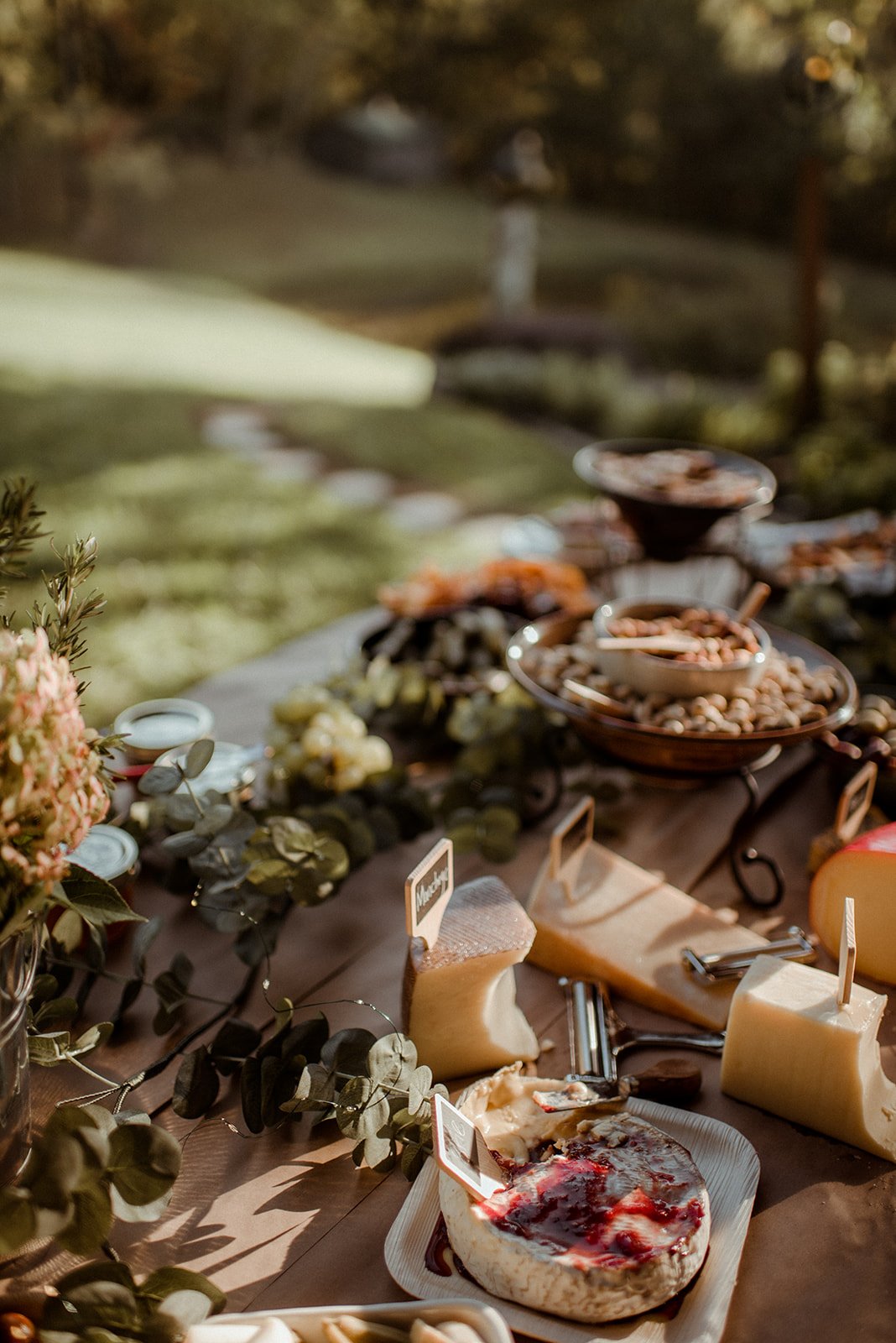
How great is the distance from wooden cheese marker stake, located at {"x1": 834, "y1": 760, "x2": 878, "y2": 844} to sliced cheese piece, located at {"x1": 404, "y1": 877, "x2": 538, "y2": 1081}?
567 mm

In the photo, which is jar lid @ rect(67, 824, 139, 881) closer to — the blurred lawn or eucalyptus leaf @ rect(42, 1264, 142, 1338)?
eucalyptus leaf @ rect(42, 1264, 142, 1338)

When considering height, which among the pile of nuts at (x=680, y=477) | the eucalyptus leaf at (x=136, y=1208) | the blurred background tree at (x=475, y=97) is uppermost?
the blurred background tree at (x=475, y=97)

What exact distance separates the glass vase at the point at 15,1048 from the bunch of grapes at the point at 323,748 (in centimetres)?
72

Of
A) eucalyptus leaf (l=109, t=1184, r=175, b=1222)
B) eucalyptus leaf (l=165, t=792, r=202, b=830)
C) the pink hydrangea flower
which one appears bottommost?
eucalyptus leaf (l=109, t=1184, r=175, b=1222)

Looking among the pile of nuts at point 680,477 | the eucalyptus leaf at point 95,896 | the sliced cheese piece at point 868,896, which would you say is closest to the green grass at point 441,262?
the pile of nuts at point 680,477

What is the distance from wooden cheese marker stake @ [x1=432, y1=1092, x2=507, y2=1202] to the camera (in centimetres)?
93

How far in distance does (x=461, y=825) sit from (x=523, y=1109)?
555 millimetres

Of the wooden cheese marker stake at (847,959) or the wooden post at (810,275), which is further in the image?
the wooden post at (810,275)

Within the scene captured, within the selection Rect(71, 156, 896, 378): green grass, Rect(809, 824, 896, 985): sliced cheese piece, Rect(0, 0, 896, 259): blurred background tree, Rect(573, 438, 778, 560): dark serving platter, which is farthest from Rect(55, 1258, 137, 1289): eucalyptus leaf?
Rect(71, 156, 896, 378): green grass

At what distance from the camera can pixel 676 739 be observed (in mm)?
1453

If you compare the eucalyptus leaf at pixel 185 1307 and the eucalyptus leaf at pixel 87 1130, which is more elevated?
the eucalyptus leaf at pixel 87 1130

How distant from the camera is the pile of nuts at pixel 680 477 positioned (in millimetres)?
2357

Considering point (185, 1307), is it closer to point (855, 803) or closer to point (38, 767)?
point (38, 767)

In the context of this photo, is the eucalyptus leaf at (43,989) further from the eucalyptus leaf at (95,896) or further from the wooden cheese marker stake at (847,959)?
the wooden cheese marker stake at (847,959)
